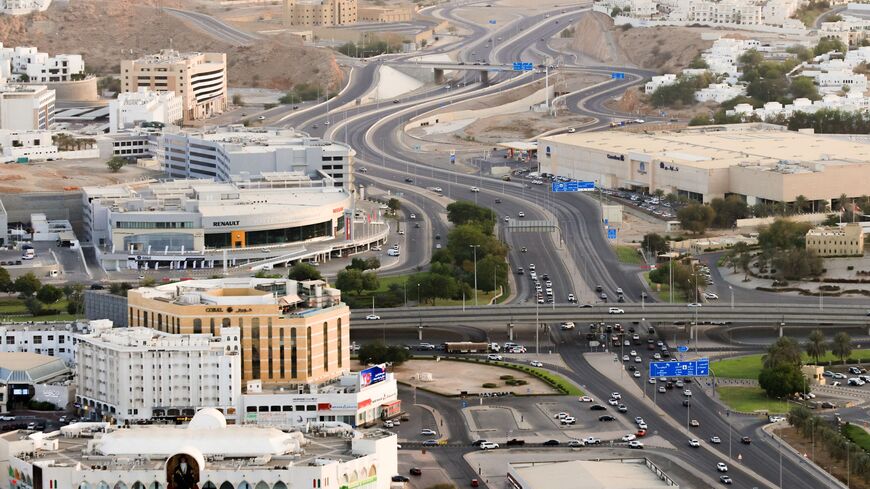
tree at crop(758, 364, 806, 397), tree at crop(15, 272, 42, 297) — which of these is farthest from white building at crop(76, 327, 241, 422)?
tree at crop(15, 272, 42, 297)

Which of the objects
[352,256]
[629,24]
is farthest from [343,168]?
[629,24]

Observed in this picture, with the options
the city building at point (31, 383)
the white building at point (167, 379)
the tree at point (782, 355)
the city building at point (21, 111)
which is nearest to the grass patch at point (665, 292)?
the tree at point (782, 355)

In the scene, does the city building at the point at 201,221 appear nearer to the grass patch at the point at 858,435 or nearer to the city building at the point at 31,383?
the city building at the point at 31,383

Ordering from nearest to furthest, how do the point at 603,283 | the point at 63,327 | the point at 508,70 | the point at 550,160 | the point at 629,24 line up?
the point at 63,327 → the point at 603,283 → the point at 550,160 → the point at 508,70 → the point at 629,24

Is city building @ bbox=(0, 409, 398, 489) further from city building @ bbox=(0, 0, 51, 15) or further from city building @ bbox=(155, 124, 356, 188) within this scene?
city building @ bbox=(0, 0, 51, 15)

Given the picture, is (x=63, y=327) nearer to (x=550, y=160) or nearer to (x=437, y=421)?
(x=437, y=421)

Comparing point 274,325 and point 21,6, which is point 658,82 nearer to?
point 21,6

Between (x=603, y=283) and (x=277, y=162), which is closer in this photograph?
(x=603, y=283)
